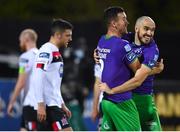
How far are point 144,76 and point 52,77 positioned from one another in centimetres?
160

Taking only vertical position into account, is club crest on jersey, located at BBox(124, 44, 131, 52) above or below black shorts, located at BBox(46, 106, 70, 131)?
above

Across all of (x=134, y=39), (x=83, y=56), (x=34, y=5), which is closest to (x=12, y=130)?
(x=83, y=56)

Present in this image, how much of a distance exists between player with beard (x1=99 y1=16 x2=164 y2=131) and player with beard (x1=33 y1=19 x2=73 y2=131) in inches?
44.2

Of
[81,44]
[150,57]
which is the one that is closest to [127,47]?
[150,57]

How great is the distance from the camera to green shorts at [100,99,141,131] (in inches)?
395

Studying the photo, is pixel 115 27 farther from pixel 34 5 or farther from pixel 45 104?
pixel 34 5

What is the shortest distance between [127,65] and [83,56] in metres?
7.96

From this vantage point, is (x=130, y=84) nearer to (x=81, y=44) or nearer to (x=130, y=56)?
(x=130, y=56)

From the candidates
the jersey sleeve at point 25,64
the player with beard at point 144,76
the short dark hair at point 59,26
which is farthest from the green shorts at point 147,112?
the jersey sleeve at point 25,64

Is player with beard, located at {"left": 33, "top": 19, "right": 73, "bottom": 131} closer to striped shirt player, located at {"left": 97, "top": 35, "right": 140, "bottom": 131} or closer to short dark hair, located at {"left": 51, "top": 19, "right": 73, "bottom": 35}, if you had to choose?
short dark hair, located at {"left": 51, "top": 19, "right": 73, "bottom": 35}

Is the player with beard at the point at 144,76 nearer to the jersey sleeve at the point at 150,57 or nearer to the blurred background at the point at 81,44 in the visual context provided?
the jersey sleeve at the point at 150,57

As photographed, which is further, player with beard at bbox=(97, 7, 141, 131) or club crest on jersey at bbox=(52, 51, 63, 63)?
club crest on jersey at bbox=(52, 51, 63, 63)

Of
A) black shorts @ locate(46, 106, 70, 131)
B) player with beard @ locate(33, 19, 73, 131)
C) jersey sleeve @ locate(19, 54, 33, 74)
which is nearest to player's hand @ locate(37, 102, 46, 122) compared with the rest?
player with beard @ locate(33, 19, 73, 131)

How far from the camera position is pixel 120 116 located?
32.9ft
